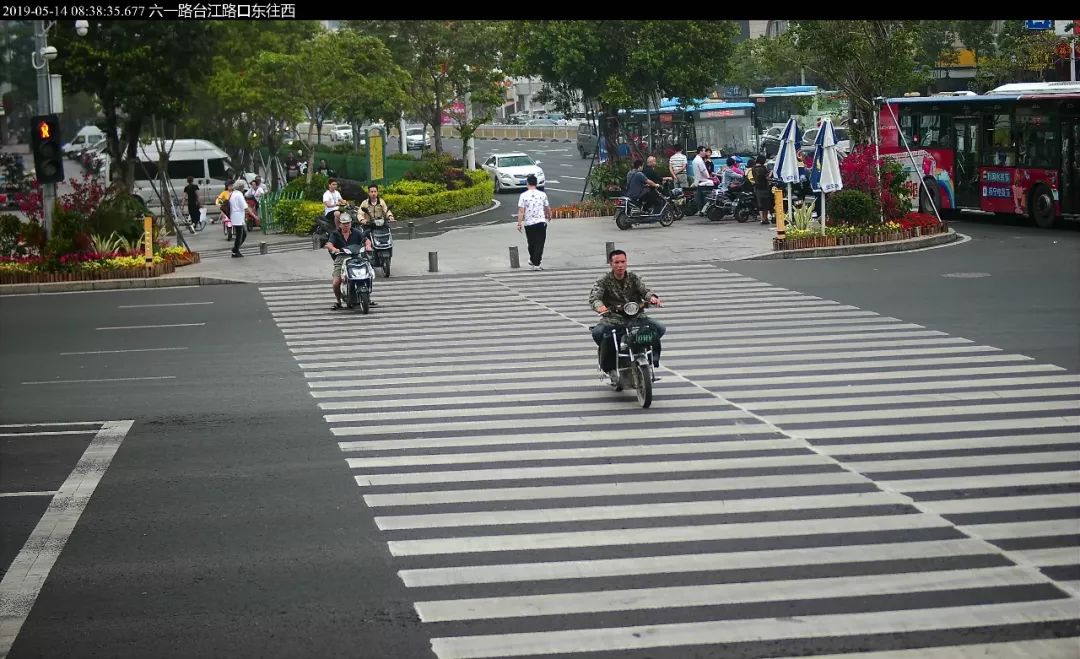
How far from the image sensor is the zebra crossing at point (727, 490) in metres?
8.30

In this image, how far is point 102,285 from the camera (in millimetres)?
28328

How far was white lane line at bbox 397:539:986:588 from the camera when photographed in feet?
30.2

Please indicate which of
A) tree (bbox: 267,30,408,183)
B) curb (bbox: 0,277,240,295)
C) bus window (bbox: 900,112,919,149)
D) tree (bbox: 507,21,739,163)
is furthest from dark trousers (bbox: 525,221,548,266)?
tree (bbox: 267,30,408,183)

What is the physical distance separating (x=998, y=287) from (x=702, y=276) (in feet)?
17.6

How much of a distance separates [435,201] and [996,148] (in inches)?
642

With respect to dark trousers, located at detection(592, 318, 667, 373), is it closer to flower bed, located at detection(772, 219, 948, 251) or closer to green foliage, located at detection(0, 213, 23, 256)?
flower bed, located at detection(772, 219, 948, 251)

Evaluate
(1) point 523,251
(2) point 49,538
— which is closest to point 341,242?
(1) point 523,251

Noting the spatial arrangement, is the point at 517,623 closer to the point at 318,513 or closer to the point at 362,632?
the point at 362,632

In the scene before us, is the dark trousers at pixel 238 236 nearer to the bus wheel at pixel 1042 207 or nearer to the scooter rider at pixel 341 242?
the scooter rider at pixel 341 242

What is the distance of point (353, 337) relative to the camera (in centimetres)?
2070

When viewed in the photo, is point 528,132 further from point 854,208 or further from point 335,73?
point 854,208

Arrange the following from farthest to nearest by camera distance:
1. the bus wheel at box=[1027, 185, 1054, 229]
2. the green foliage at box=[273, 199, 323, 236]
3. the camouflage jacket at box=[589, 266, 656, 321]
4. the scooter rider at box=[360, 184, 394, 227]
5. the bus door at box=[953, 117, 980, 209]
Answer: the green foliage at box=[273, 199, 323, 236]
the bus door at box=[953, 117, 980, 209]
the bus wheel at box=[1027, 185, 1054, 229]
the scooter rider at box=[360, 184, 394, 227]
the camouflage jacket at box=[589, 266, 656, 321]

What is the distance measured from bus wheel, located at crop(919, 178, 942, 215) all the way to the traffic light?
835 inches
